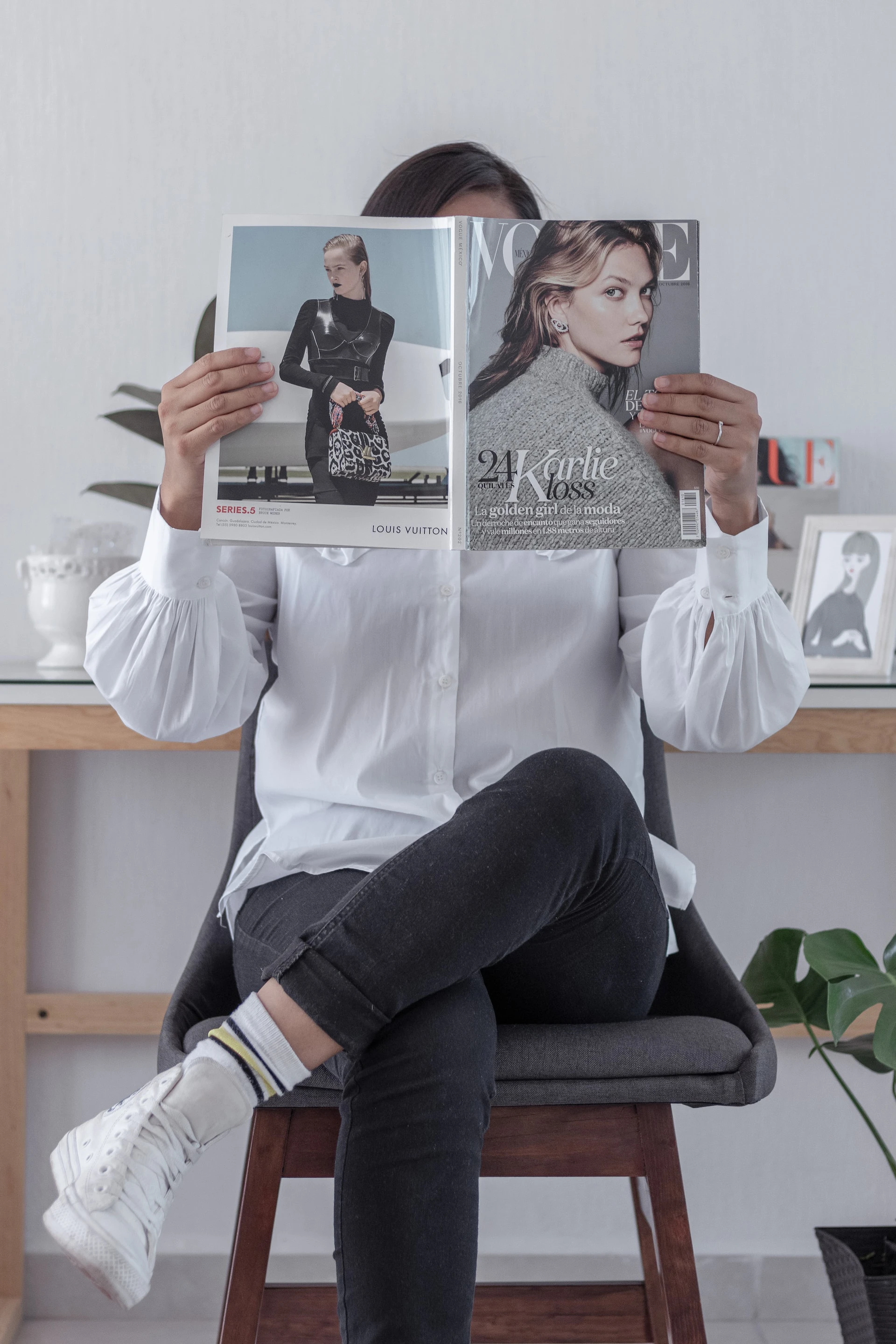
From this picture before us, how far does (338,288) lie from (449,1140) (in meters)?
0.55

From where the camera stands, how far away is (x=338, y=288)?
0.77 metres

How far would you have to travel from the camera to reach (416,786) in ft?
3.06

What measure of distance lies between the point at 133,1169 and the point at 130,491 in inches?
32.3

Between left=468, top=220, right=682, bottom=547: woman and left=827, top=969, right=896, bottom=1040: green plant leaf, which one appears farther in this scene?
left=827, top=969, right=896, bottom=1040: green plant leaf

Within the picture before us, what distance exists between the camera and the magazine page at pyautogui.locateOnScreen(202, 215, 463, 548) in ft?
2.52

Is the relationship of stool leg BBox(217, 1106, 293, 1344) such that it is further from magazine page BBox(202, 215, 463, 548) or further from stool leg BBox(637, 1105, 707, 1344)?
magazine page BBox(202, 215, 463, 548)

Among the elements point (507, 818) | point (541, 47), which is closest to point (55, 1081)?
point (507, 818)

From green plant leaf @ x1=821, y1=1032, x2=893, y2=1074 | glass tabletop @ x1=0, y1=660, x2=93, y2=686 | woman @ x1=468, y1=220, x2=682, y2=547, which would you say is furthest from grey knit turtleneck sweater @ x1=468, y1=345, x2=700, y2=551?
green plant leaf @ x1=821, y1=1032, x2=893, y2=1074

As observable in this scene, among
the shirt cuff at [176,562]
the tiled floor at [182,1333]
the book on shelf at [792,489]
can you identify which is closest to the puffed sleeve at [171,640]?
the shirt cuff at [176,562]

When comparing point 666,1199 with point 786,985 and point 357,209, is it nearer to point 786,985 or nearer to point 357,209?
point 786,985

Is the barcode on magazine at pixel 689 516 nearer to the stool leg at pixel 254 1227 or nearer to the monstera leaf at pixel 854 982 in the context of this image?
the monstera leaf at pixel 854 982

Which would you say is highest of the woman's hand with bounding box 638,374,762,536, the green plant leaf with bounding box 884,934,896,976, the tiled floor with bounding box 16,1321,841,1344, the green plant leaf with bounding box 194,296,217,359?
the green plant leaf with bounding box 194,296,217,359

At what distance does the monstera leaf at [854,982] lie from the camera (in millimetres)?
864

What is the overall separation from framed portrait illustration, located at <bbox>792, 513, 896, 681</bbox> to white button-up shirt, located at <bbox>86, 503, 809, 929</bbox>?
0.94ft
